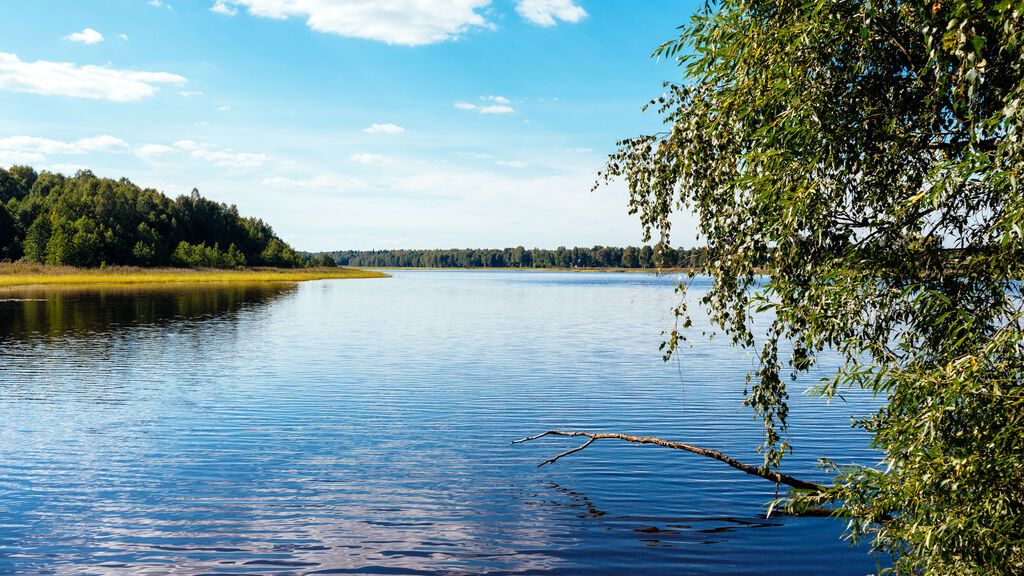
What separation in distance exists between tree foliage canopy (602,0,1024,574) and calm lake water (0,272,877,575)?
3.83 m

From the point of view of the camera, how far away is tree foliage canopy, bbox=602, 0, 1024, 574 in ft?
29.8

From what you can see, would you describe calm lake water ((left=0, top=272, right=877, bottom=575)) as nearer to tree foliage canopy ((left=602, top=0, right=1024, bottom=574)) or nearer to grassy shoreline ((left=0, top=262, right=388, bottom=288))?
tree foliage canopy ((left=602, top=0, right=1024, bottom=574))

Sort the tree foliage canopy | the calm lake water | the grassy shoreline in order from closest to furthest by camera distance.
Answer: the tree foliage canopy
the calm lake water
the grassy shoreline

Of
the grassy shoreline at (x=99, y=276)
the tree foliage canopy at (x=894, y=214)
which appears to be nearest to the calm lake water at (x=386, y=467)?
the tree foliage canopy at (x=894, y=214)

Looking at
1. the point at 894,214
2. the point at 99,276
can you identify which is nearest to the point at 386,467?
the point at 894,214

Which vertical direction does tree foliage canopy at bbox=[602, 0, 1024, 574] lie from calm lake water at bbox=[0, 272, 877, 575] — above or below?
above

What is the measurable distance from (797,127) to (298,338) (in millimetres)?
44362

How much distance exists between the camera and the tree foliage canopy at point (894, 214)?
9.08 m

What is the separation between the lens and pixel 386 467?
63.1ft

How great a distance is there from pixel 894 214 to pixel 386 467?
1383 centimetres

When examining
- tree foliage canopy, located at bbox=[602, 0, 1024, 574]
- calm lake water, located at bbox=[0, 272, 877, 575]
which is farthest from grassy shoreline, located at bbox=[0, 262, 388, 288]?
tree foliage canopy, located at bbox=[602, 0, 1024, 574]

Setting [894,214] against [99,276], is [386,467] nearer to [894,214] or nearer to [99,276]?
[894,214]

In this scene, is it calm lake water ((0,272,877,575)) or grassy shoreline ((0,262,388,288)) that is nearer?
calm lake water ((0,272,877,575))

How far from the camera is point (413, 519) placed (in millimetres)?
15383
